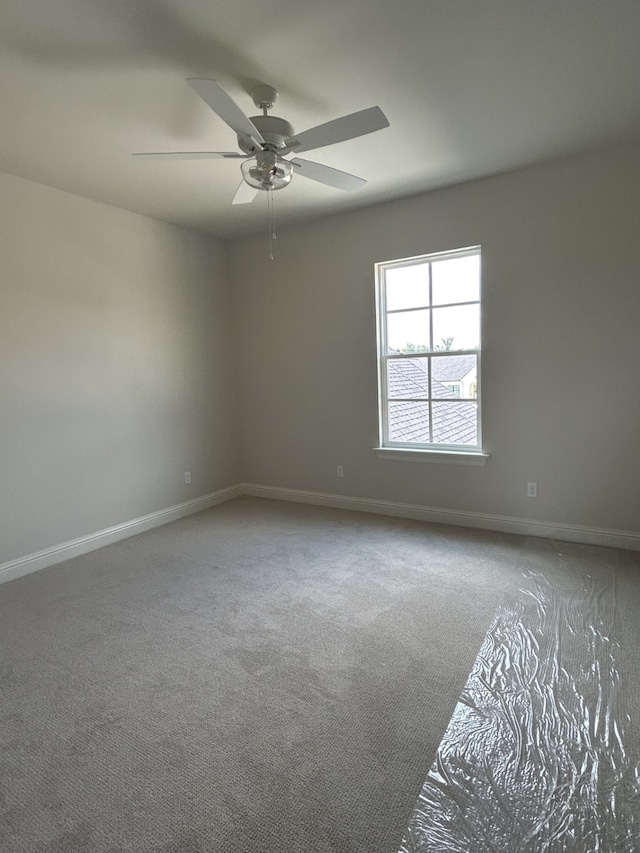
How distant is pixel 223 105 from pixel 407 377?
8.59 ft

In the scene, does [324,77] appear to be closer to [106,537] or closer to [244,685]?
[244,685]

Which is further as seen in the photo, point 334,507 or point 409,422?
point 334,507

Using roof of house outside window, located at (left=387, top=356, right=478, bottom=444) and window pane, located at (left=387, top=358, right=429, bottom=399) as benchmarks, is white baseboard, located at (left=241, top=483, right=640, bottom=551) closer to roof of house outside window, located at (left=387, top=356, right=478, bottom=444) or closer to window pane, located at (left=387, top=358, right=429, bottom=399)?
roof of house outside window, located at (left=387, top=356, right=478, bottom=444)

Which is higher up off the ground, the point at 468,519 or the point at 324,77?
the point at 324,77

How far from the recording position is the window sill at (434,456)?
145 inches

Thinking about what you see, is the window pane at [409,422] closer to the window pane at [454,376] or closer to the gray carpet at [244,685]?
the window pane at [454,376]

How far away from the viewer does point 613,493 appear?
320 cm

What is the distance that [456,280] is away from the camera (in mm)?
3719

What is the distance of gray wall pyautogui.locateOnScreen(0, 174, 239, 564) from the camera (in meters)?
3.16

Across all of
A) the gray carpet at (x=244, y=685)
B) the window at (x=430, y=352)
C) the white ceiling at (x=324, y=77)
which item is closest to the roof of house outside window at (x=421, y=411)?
the window at (x=430, y=352)

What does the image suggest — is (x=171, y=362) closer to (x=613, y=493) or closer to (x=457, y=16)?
(x=457, y=16)

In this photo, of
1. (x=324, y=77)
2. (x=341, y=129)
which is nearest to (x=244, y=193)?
(x=324, y=77)

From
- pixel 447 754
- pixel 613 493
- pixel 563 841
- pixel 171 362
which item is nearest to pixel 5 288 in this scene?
pixel 171 362

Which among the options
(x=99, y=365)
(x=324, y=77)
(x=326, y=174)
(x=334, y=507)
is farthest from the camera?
(x=334, y=507)
